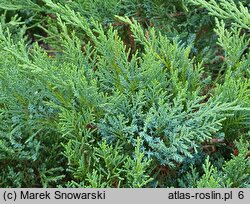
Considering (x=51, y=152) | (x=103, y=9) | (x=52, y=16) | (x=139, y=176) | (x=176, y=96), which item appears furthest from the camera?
(x=52, y=16)

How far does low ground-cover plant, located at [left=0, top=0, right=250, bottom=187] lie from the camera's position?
2.24 metres

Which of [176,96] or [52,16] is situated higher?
[52,16]

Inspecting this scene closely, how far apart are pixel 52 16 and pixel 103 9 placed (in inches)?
18.7

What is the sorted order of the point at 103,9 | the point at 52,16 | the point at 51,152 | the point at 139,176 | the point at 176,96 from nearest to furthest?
the point at 139,176 → the point at 176,96 → the point at 51,152 → the point at 103,9 → the point at 52,16

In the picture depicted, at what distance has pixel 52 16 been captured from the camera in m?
3.22

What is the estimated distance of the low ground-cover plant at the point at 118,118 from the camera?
2.24 meters

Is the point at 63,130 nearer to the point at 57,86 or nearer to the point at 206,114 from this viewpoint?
the point at 57,86

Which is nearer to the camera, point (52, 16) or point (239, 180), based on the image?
point (239, 180)

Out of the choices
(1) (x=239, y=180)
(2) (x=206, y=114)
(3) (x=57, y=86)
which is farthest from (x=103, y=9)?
(1) (x=239, y=180)

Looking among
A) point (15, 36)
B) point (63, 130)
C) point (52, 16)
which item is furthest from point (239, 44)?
point (15, 36)

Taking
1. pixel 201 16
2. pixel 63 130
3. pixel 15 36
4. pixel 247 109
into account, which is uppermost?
pixel 201 16

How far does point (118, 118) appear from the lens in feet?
7.63

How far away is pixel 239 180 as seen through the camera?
2262mm

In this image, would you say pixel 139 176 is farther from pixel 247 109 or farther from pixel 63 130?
pixel 247 109
